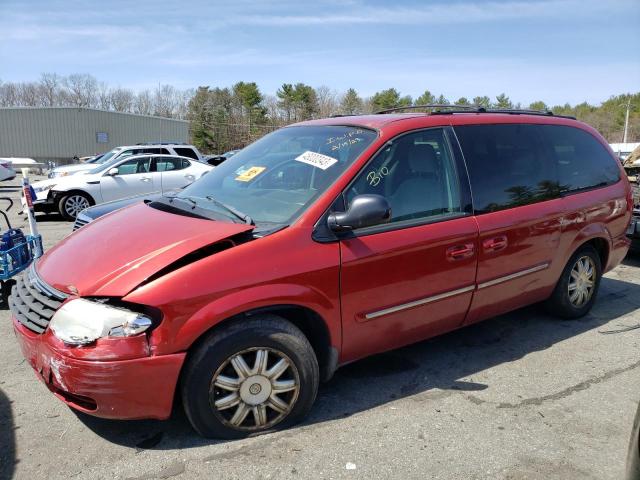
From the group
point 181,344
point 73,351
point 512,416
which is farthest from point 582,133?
point 73,351

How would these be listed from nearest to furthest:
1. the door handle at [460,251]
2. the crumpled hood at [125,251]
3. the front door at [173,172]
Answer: the crumpled hood at [125,251]
the door handle at [460,251]
the front door at [173,172]

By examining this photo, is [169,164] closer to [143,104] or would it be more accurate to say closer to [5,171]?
[5,171]

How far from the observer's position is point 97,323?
245 cm

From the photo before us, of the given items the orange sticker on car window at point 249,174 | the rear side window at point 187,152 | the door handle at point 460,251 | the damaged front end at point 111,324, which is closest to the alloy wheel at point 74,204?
the rear side window at point 187,152

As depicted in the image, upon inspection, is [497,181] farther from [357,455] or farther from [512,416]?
[357,455]

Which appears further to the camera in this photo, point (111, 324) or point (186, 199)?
point (186, 199)

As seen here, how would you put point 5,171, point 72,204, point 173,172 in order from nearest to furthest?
point 72,204, point 173,172, point 5,171

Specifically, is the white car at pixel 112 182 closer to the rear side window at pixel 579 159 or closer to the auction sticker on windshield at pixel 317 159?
the auction sticker on windshield at pixel 317 159

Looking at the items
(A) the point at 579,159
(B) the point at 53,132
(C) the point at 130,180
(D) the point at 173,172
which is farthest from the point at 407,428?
(B) the point at 53,132

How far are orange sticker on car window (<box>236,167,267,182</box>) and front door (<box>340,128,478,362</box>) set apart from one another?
0.85 metres

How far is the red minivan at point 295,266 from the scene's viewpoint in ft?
8.21

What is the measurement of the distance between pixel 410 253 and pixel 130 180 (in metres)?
10.4

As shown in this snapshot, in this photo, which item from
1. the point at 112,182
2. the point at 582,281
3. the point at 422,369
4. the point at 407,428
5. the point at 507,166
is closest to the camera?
the point at 407,428

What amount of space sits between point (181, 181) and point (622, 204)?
1041 cm
